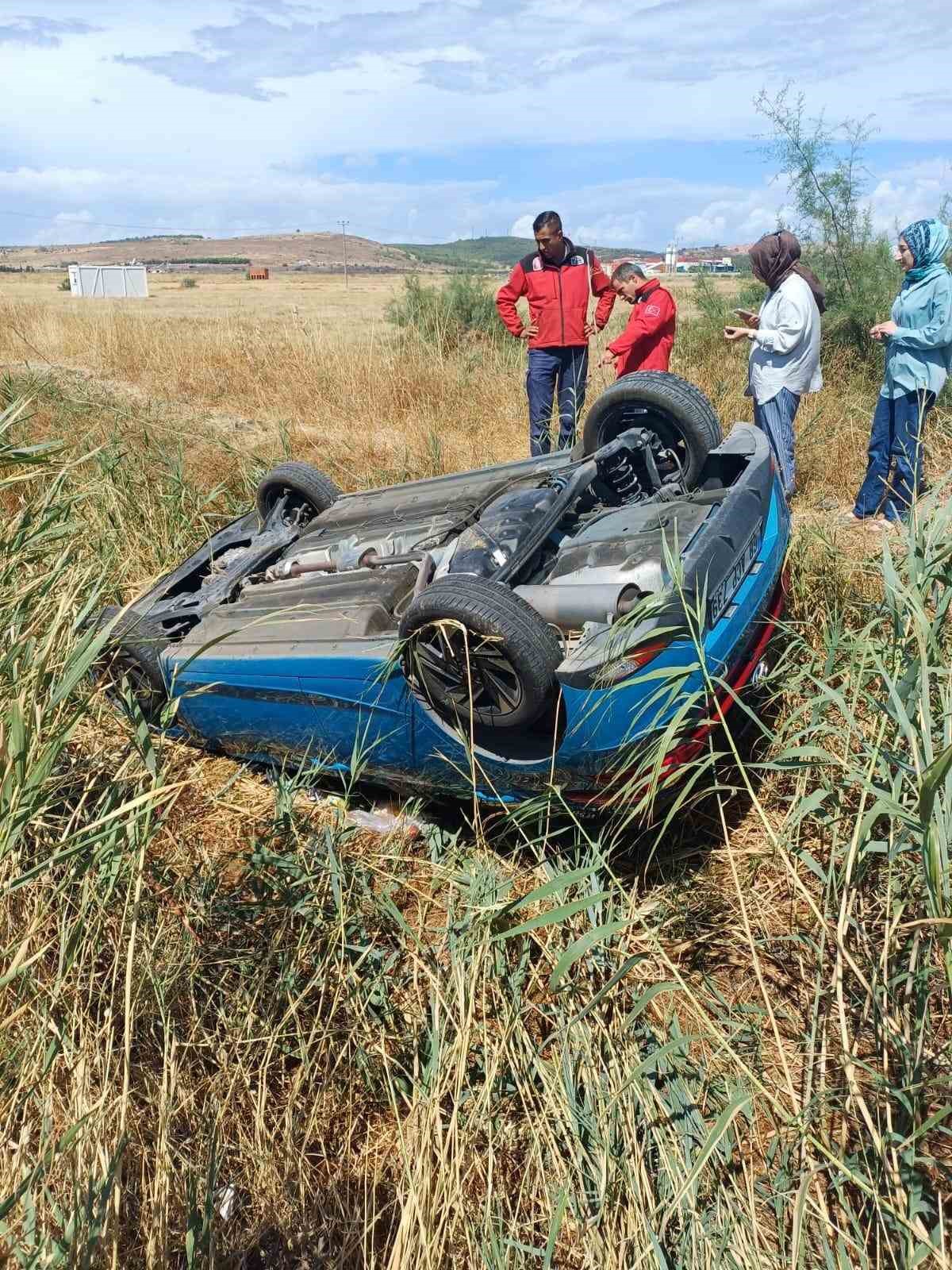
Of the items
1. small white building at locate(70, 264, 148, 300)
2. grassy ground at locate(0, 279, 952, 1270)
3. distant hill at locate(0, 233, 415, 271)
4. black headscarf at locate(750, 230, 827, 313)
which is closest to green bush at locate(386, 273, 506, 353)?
black headscarf at locate(750, 230, 827, 313)

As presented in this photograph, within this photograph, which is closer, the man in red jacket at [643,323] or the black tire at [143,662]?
the black tire at [143,662]

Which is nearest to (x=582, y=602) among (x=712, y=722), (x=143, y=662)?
(x=712, y=722)

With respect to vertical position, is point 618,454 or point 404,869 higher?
point 618,454

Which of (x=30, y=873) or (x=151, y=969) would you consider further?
(x=151, y=969)

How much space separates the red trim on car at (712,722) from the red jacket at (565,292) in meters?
3.90

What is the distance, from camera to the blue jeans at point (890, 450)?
561 cm

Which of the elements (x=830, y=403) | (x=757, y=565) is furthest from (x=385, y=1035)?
(x=830, y=403)

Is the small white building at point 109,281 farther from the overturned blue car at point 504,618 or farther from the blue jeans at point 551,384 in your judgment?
the overturned blue car at point 504,618

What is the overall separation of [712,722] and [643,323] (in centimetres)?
451

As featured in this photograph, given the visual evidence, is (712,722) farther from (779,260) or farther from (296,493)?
(779,260)

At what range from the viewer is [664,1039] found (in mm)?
2375

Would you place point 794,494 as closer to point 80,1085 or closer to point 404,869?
point 404,869

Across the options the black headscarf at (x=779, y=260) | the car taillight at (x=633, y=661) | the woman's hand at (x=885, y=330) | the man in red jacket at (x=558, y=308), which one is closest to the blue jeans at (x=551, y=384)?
the man in red jacket at (x=558, y=308)

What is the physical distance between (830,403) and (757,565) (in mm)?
5157
